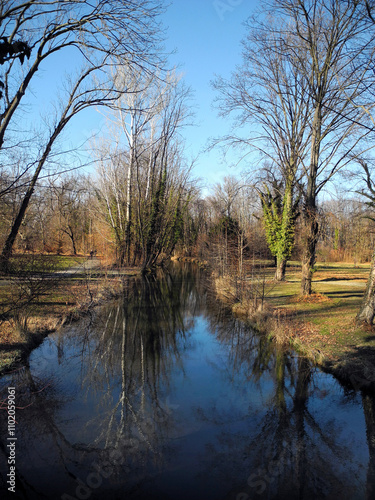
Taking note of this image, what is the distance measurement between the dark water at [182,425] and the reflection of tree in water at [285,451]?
2cm

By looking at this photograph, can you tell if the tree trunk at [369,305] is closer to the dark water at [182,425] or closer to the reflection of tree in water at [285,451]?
the dark water at [182,425]

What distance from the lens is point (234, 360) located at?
9.57 meters

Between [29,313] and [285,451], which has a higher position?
[29,313]

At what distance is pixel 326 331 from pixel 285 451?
5334 millimetres

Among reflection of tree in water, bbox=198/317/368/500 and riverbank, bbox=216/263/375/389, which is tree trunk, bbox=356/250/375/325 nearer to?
riverbank, bbox=216/263/375/389

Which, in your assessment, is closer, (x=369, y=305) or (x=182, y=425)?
(x=182, y=425)

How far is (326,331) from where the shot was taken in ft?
33.1

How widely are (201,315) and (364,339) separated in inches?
277

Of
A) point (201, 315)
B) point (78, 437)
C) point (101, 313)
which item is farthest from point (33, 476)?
point (201, 315)

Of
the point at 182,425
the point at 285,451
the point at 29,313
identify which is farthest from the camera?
the point at 29,313

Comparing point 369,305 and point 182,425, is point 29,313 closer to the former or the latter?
point 182,425

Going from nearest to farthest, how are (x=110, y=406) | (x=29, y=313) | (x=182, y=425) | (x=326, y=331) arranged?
1. (x=182, y=425)
2. (x=110, y=406)
3. (x=29, y=313)
4. (x=326, y=331)

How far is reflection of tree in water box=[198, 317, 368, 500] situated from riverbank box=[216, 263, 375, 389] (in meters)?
0.78

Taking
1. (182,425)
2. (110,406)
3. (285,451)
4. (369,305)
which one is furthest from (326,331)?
(110,406)
